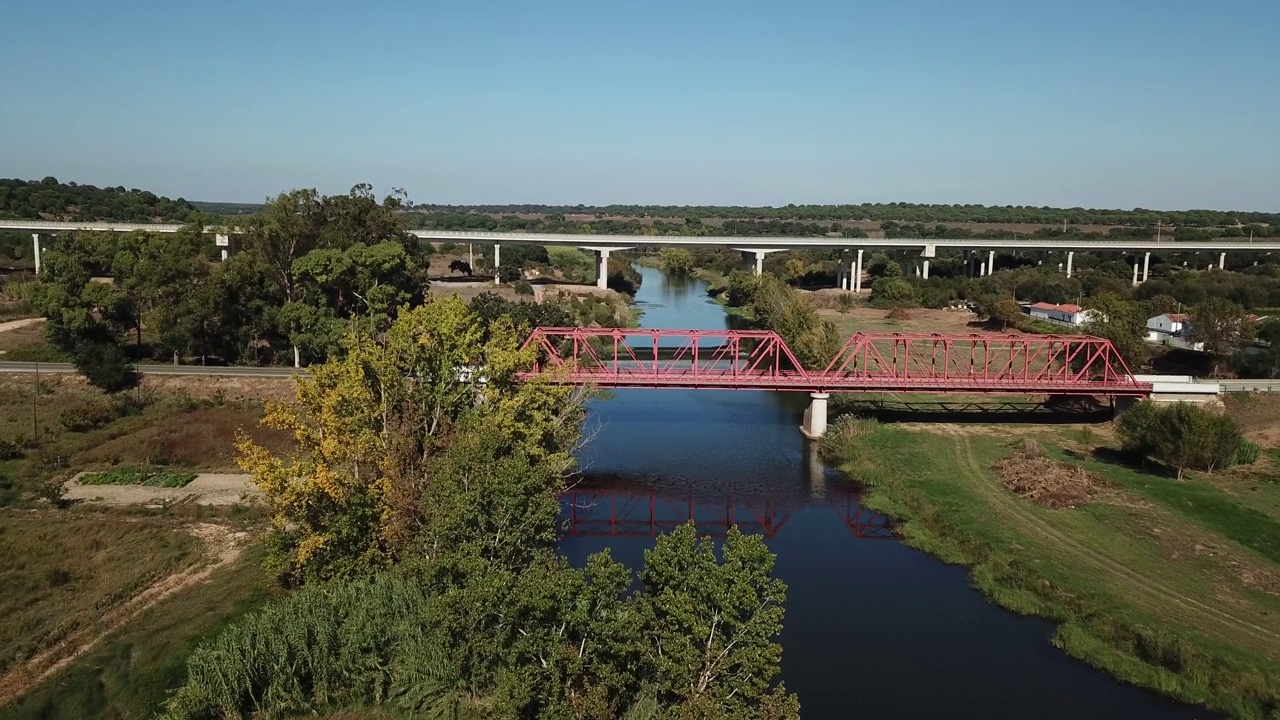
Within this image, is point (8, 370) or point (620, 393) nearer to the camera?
point (8, 370)

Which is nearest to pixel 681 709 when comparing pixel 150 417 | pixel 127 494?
pixel 127 494

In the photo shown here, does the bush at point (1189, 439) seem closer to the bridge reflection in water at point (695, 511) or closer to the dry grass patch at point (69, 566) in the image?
the bridge reflection in water at point (695, 511)

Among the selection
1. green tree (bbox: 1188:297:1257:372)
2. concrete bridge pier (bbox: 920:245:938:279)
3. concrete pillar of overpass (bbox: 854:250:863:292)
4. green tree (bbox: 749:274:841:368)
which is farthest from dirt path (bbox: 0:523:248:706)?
concrete bridge pier (bbox: 920:245:938:279)

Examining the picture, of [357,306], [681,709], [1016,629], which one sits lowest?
[1016,629]

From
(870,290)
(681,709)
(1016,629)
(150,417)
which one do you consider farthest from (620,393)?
(870,290)

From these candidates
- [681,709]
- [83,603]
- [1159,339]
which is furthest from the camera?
[1159,339]

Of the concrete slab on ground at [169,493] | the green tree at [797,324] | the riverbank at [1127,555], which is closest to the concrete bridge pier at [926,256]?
the green tree at [797,324]

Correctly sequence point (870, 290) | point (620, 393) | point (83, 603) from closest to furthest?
point (83, 603) < point (620, 393) < point (870, 290)

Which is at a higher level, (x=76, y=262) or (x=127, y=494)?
(x=76, y=262)

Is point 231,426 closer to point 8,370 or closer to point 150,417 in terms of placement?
point 150,417
